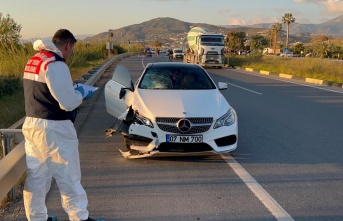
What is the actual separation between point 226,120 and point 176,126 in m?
0.89

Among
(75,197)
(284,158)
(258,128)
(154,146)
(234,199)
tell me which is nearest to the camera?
(75,197)

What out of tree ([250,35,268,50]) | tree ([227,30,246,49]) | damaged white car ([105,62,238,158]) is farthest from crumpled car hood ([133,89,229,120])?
tree ([250,35,268,50])

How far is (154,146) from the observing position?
246 inches

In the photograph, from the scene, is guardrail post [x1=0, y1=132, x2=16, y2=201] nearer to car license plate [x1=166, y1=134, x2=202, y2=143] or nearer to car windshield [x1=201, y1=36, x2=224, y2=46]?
car license plate [x1=166, y1=134, x2=202, y2=143]

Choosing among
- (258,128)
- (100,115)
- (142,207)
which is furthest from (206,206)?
(100,115)

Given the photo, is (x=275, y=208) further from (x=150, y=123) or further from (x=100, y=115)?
(x=100, y=115)

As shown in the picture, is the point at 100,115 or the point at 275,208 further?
the point at 100,115

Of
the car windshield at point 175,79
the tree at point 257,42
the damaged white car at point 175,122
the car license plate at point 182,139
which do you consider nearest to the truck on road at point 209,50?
the car windshield at point 175,79

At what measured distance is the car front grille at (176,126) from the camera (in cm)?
627

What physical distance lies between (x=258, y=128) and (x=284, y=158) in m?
2.34

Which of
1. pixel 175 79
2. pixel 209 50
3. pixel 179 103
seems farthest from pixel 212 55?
pixel 179 103

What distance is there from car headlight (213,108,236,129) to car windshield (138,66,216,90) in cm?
121

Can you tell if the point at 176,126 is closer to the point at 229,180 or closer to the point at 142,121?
the point at 142,121

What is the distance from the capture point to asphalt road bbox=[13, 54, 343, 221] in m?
4.57
